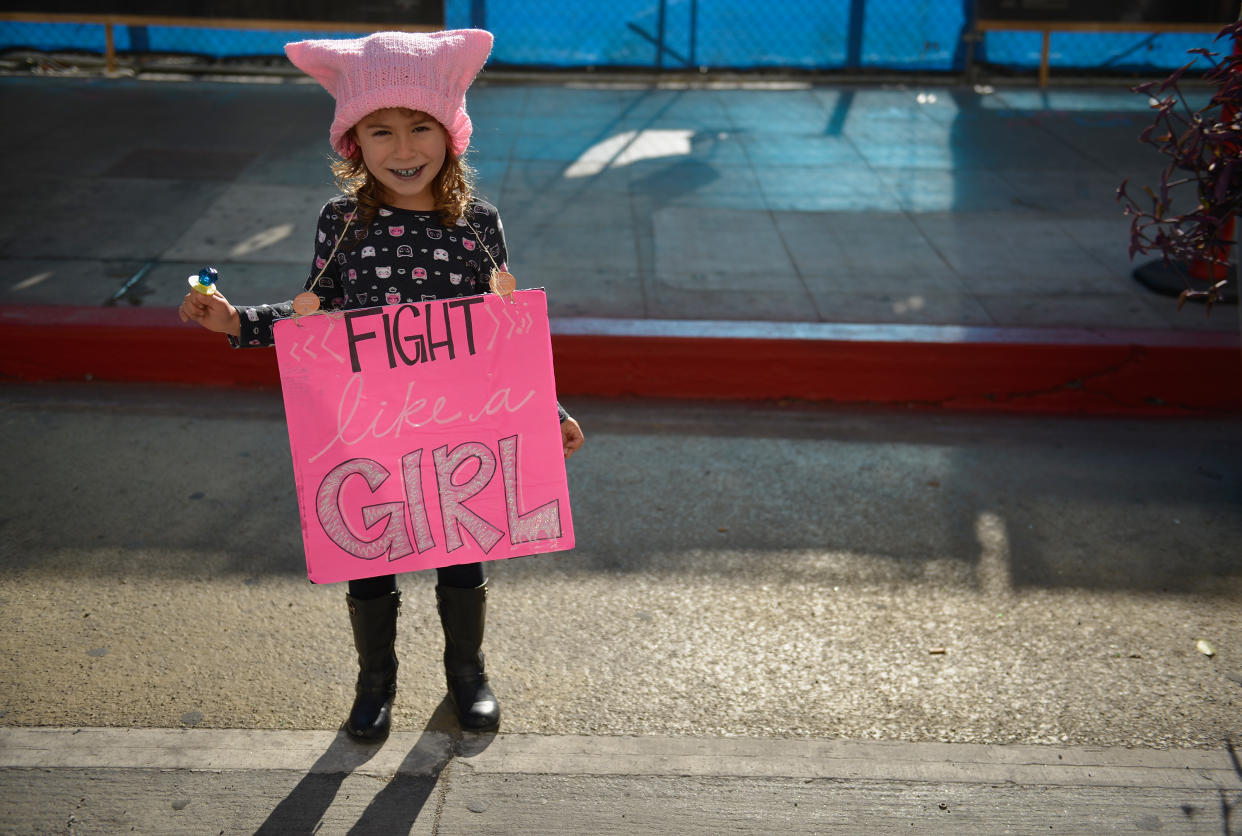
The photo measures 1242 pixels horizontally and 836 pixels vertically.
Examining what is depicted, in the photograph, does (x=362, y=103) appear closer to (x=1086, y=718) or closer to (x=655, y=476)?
(x=655, y=476)

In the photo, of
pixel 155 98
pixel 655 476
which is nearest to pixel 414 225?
pixel 655 476

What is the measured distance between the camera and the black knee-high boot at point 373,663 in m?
2.74

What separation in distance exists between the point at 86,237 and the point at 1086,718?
5338mm

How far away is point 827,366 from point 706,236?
160 cm

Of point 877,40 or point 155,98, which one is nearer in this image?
point 155,98

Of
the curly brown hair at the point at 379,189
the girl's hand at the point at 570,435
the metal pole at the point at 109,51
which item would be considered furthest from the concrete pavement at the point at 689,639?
the metal pole at the point at 109,51

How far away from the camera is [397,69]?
231cm

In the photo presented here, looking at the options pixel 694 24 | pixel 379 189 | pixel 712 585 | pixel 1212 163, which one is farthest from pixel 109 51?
pixel 1212 163

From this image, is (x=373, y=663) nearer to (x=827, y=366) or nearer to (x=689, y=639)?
(x=689, y=639)

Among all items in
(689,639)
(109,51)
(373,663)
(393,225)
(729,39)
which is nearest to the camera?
(393,225)

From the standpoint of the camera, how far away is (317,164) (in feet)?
23.6

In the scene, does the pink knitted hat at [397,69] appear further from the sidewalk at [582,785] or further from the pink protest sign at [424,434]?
the sidewalk at [582,785]

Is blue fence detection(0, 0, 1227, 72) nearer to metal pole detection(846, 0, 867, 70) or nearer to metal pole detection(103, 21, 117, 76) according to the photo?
metal pole detection(846, 0, 867, 70)

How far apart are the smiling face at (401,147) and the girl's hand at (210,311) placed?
0.45m
